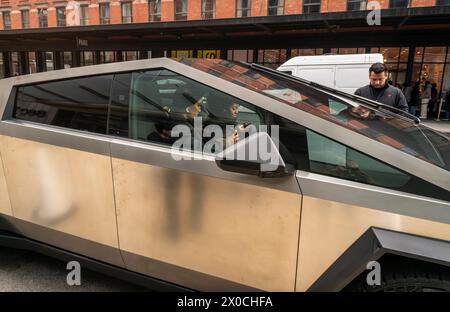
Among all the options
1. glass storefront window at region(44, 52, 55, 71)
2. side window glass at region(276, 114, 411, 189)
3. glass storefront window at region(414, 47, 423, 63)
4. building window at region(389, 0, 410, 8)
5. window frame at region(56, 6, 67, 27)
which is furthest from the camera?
window frame at region(56, 6, 67, 27)

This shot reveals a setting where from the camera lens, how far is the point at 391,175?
1.58 meters

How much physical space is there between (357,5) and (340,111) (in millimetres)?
23330

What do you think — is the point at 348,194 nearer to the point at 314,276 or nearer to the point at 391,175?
the point at 391,175

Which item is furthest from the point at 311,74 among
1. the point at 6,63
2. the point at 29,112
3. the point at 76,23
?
the point at 6,63

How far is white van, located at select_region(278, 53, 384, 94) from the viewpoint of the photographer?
11.4m

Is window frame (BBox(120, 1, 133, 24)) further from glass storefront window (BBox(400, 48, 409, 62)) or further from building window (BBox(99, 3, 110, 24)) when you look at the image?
glass storefront window (BBox(400, 48, 409, 62))

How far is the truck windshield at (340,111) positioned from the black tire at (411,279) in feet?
1.51

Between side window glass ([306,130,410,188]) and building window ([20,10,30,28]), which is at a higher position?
building window ([20,10,30,28])

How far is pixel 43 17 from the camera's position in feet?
111

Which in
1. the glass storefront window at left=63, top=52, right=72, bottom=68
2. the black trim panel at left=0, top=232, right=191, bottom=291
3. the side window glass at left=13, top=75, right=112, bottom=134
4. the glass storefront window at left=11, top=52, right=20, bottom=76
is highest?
the side window glass at left=13, top=75, right=112, bottom=134

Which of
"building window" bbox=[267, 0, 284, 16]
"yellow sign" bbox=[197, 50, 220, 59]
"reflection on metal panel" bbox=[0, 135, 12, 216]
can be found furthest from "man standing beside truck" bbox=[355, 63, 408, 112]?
"building window" bbox=[267, 0, 284, 16]

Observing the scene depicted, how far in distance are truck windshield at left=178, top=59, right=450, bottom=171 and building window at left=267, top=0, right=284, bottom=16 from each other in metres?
23.5

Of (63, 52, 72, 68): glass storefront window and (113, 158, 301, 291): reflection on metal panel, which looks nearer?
(113, 158, 301, 291): reflection on metal panel

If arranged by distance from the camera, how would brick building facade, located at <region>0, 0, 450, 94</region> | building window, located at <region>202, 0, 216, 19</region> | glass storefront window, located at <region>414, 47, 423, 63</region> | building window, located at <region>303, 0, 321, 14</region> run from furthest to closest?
building window, located at <region>202, 0, 216, 19</region>
building window, located at <region>303, 0, 321, 14</region>
glass storefront window, located at <region>414, 47, 423, 63</region>
brick building facade, located at <region>0, 0, 450, 94</region>
